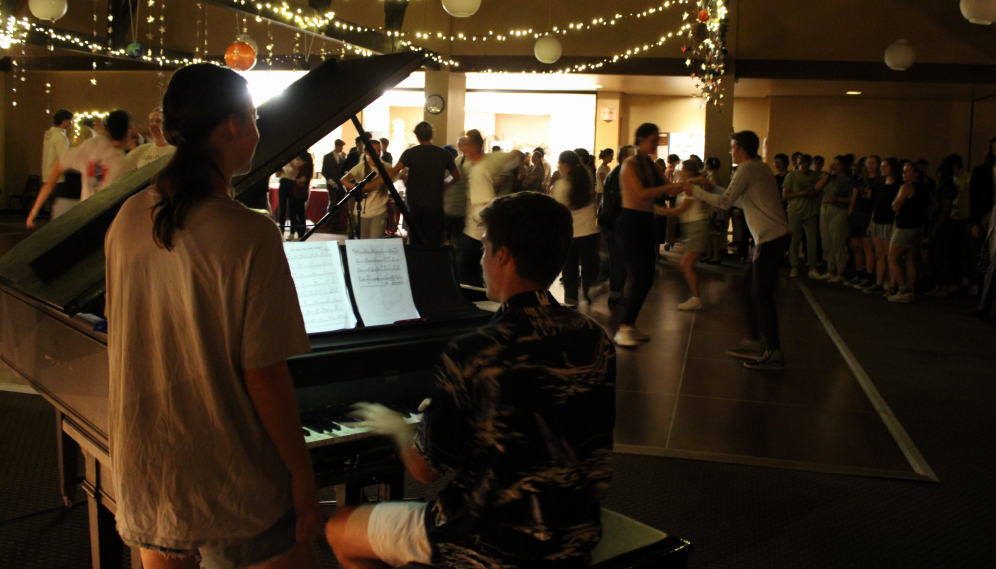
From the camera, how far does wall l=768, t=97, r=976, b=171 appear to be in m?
14.9

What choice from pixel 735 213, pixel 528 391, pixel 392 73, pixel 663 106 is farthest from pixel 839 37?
pixel 528 391

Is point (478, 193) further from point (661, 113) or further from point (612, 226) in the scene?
point (661, 113)

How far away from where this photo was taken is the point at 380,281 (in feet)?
8.16

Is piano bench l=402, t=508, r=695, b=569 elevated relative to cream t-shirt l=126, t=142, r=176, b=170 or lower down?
lower down

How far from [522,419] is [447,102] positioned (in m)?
12.6

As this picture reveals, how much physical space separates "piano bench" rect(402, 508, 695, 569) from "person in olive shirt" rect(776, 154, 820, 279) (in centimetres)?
843

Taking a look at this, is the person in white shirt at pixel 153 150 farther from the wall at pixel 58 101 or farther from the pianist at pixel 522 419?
the wall at pixel 58 101

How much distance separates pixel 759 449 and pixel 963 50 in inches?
413

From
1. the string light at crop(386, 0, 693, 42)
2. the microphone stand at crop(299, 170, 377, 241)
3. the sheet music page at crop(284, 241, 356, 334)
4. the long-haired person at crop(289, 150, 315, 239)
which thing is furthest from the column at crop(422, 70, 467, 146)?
the sheet music page at crop(284, 241, 356, 334)

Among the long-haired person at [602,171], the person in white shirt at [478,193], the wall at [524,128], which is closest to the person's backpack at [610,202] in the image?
the person in white shirt at [478,193]

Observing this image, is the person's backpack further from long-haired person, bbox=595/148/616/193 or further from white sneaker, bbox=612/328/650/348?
long-haired person, bbox=595/148/616/193

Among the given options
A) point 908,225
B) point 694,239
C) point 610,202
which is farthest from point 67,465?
point 908,225

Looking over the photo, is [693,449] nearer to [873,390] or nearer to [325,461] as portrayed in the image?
[873,390]

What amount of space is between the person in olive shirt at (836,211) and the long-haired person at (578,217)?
3.87 metres
